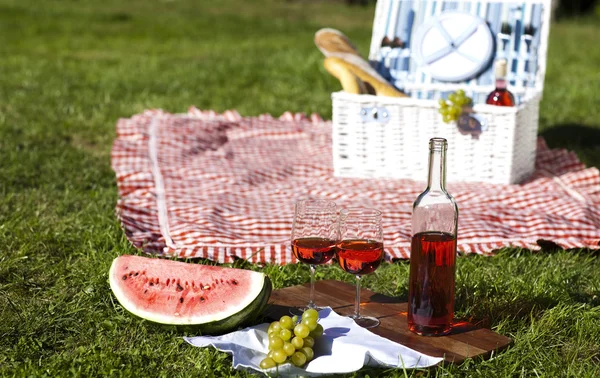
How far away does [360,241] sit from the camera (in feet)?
8.52

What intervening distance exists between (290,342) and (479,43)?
3.48 m

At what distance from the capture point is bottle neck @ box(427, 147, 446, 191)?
8.10 ft

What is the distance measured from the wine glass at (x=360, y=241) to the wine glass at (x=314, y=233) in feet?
0.16

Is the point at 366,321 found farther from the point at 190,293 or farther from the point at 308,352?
the point at 190,293

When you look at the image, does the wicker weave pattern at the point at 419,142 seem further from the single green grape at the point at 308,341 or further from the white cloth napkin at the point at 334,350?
the single green grape at the point at 308,341

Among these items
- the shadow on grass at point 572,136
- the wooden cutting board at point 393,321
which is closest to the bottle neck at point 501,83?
the shadow on grass at point 572,136

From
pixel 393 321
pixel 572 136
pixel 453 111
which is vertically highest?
pixel 453 111

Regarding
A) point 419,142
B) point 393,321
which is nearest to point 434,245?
point 393,321

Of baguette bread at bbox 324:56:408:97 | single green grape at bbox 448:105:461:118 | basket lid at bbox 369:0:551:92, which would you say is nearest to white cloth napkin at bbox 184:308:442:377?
single green grape at bbox 448:105:461:118

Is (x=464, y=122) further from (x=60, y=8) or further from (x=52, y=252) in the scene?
(x=60, y=8)

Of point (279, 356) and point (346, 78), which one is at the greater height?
point (346, 78)

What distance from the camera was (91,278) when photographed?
10.6 feet

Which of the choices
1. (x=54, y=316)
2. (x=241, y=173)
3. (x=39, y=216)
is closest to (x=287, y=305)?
(x=54, y=316)

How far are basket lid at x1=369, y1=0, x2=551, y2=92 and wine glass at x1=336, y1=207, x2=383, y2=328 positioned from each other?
9.89 ft
